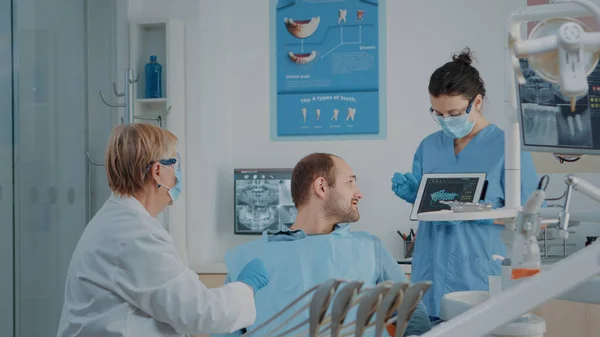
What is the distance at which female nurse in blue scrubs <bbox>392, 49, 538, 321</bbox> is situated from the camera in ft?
8.20

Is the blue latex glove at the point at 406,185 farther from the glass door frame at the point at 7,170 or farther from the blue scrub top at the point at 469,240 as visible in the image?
the glass door frame at the point at 7,170

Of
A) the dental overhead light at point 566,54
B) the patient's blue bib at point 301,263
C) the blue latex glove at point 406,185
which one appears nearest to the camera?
the dental overhead light at point 566,54

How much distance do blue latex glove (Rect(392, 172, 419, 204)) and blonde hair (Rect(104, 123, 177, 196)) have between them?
1.12 metres

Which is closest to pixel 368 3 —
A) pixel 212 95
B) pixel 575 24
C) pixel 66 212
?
pixel 212 95

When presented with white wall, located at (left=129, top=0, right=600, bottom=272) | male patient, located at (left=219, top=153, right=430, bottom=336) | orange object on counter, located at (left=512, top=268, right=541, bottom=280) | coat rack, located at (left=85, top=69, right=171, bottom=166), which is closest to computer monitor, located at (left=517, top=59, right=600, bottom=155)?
orange object on counter, located at (left=512, top=268, right=541, bottom=280)

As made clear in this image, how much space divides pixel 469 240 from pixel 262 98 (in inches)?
78.2

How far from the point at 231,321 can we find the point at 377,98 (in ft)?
8.33

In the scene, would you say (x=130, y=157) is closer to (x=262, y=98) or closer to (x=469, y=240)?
(x=469, y=240)

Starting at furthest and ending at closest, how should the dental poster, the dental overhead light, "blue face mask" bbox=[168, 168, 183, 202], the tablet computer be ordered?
the dental poster, the tablet computer, "blue face mask" bbox=[168, 168, 183, 202], the dental overhead light

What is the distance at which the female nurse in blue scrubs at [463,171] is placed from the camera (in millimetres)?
2498

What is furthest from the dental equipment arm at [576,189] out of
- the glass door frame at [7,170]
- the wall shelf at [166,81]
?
the wall shelf at [166,81]

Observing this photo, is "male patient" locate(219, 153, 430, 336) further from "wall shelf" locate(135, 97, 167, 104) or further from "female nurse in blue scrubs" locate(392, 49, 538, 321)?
"wall shelf" locate(135, 97, 167, 104)

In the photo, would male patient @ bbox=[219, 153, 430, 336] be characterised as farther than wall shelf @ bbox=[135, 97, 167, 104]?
No

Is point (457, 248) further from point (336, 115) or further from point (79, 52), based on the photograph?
point (79, 52)
